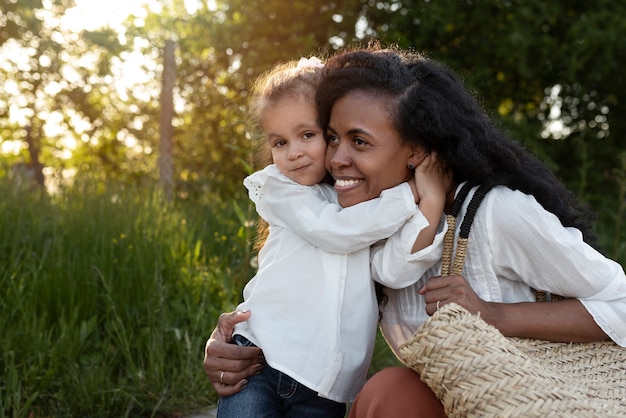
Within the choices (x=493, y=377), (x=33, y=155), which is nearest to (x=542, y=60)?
(x=33, y=155)

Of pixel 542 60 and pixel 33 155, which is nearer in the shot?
pixel 542 60

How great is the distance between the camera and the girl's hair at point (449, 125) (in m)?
2.30

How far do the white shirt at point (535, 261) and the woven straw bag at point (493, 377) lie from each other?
0.20 metres

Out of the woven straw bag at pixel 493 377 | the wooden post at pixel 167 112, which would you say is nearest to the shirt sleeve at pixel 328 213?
the woven straw bag at pixel 493 377

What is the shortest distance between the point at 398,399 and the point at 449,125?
0.76 meters

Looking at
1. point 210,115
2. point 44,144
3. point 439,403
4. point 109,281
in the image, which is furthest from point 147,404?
point 44,144

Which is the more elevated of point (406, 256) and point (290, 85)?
point (290, 85)

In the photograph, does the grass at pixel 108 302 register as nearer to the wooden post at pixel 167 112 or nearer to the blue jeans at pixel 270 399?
the blue jeans at pixel 270 399

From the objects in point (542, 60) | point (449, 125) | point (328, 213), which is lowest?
point (328, 213)

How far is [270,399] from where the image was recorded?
8.04 feet

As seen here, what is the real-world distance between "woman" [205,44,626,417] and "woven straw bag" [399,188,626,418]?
140 millimetres

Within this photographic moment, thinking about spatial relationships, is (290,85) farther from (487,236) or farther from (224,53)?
(224,53)

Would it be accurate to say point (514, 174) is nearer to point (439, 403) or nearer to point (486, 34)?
point (439, 403)

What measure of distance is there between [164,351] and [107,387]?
0.40 metres
